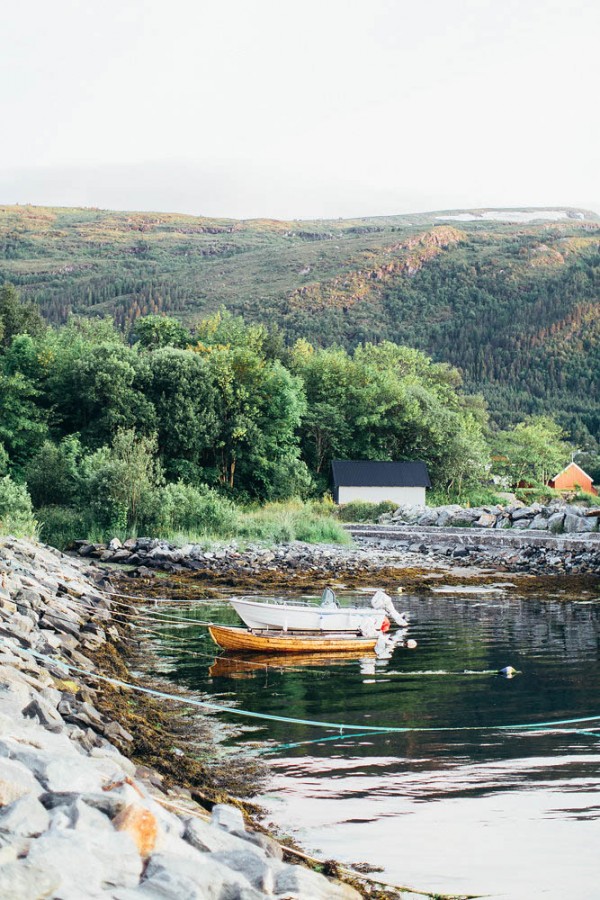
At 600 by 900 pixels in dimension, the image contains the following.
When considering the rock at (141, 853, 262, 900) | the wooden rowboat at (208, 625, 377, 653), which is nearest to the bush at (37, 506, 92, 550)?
the wooden rowboat at (208, 625, 377, 653)

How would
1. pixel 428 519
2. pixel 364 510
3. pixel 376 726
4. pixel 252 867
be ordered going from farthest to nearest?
pixel 364 510
pixel 428 519
pixel 376 726
pixel 252 867

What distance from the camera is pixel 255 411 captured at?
57.5 metres

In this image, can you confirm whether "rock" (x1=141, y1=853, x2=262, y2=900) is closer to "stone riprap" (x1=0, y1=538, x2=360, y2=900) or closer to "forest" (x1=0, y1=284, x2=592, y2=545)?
"stone riprap" (x1=0, y1=538, x2=360, y2=900)

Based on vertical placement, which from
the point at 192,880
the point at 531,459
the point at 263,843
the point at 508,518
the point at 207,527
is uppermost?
the point at 192,880

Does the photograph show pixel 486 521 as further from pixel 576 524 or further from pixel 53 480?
pixel 53 480

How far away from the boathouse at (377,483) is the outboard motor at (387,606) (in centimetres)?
3591

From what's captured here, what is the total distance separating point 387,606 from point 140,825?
55.8ft

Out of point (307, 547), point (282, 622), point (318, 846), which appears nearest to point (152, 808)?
point (318, 846)

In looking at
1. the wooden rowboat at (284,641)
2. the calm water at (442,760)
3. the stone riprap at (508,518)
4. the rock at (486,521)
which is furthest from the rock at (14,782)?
the rock at (486,521)

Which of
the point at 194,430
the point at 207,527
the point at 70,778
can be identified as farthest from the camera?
the point at 194,430

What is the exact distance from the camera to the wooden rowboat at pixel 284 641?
20.4 metres

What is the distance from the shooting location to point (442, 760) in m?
12.1

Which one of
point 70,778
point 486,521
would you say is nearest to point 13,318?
point 486,521

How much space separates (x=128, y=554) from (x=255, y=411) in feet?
72.4
